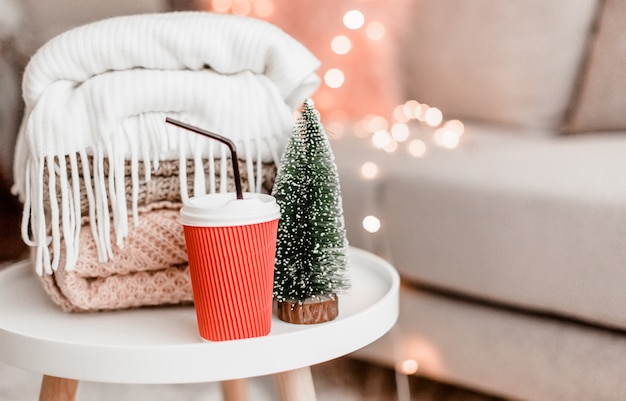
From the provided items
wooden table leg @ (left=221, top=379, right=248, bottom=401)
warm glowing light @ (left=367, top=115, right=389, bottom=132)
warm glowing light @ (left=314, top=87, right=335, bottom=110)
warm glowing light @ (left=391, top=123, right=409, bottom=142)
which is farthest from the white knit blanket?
warm glowing light @ (left=314, top=87, right=335, bottom=110)

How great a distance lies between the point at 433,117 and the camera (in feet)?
4.91

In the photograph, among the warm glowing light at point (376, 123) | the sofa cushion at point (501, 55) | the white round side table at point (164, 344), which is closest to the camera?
the white round side table at point (164, 344)

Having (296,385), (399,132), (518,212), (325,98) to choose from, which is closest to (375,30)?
(325,98)

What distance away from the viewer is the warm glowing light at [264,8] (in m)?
1.62

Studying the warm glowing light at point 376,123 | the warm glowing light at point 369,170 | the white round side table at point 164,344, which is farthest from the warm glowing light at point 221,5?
the white round side table at point 164,344

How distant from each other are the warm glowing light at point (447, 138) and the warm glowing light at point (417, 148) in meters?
0.04

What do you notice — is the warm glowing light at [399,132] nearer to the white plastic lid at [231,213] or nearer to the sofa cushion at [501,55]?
the sofa cushion at [501,55]

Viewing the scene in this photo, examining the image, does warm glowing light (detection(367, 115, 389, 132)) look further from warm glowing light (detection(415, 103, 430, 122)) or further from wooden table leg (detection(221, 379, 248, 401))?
wooden table leg (detection(221, 379, 248, 401))

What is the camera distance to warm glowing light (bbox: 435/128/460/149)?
1.27 metres

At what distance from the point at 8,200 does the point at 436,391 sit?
91cm

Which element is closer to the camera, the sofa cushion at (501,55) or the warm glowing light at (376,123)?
the sofa cushion at (501,55)

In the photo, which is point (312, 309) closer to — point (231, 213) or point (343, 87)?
point (231, 213)

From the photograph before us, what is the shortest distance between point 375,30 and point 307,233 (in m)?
1.01

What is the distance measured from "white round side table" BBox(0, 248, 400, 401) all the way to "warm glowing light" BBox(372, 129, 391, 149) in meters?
0.59
